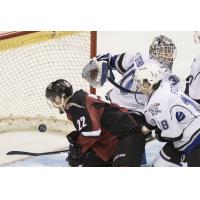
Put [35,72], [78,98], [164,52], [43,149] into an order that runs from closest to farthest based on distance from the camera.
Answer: [78,98], [164,52], [43,149], [35,72]

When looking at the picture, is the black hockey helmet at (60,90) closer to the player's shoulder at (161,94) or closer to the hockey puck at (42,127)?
the player's shoulder at (161,94)

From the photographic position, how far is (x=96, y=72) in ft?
9.79

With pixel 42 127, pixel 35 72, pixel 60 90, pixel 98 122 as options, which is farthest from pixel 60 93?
pixel 35 72

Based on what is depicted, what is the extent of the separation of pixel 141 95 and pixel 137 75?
0.26 m

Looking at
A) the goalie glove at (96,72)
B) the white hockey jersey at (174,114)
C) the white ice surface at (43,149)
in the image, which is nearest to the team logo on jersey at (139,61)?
the goalie glove at (96,72)

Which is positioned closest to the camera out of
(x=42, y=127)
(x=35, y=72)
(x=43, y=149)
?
(x=43, y=149)

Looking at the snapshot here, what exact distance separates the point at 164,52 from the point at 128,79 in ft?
0.64

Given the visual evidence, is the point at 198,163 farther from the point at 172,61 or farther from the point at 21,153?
the point at 21,153

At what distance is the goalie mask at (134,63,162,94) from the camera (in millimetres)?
2664

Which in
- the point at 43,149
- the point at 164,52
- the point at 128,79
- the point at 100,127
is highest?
the point at 164,52

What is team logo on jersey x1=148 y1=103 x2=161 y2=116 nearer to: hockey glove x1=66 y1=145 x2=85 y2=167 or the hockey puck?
hockey glove x1=66 y1=145 x2=85 y2=167

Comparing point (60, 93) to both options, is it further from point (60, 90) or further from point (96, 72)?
point (96, 72)

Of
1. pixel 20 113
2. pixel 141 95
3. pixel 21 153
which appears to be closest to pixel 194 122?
pixel 141 95

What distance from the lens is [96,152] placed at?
2.75 meters
